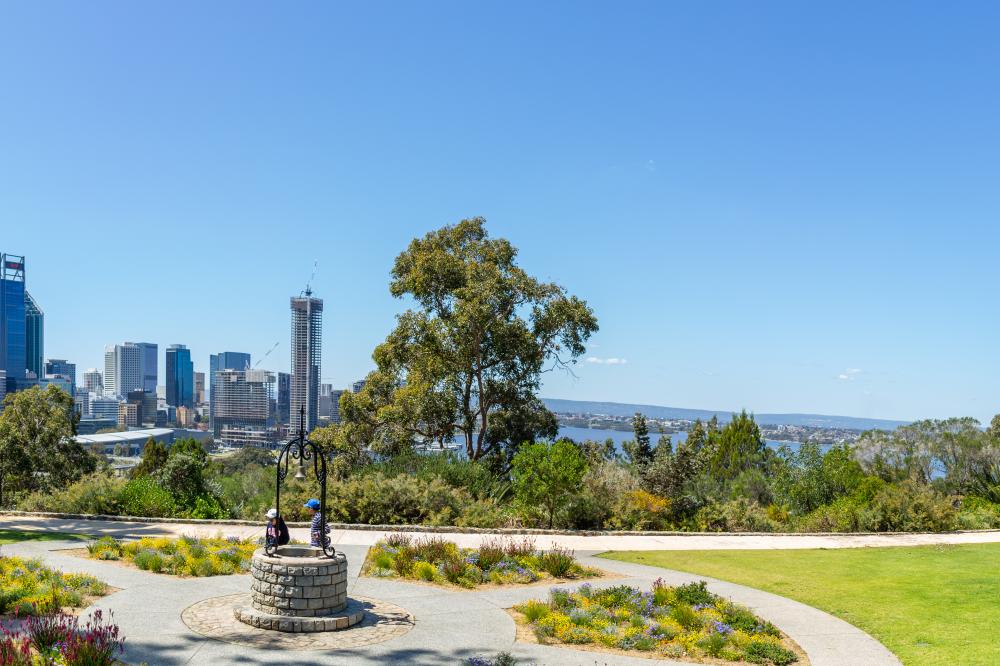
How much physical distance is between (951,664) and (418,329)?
17702mm

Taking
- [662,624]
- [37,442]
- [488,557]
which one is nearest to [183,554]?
[488,557]

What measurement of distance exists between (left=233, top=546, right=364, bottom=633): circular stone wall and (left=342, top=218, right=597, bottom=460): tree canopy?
13.7 meters

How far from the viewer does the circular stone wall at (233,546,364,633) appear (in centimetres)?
842

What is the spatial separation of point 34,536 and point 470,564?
8842mm

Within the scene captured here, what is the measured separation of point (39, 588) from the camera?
30.2 ft

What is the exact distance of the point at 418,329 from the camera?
23047 millimetres

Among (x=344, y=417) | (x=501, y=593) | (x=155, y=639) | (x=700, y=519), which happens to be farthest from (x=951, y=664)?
(x=344, y=417)

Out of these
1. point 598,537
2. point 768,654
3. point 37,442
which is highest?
point 37,442

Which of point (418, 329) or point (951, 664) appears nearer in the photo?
point (951, 664)

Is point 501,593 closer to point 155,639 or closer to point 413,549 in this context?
point 413,549

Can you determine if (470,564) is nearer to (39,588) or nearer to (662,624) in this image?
(662,624)

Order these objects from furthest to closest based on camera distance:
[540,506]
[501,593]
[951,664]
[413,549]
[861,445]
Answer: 1. [861,445]
2. [540,506]
3. [413,549]
4. [501,593]
5. [951,664]

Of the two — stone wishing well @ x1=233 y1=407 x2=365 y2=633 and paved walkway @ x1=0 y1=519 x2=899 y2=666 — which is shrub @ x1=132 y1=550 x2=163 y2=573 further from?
stone wishing well @ x1=233 y1=407 x2=365 y2=633

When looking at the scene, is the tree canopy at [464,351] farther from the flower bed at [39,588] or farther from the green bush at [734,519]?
the flower bed at [39,588]
